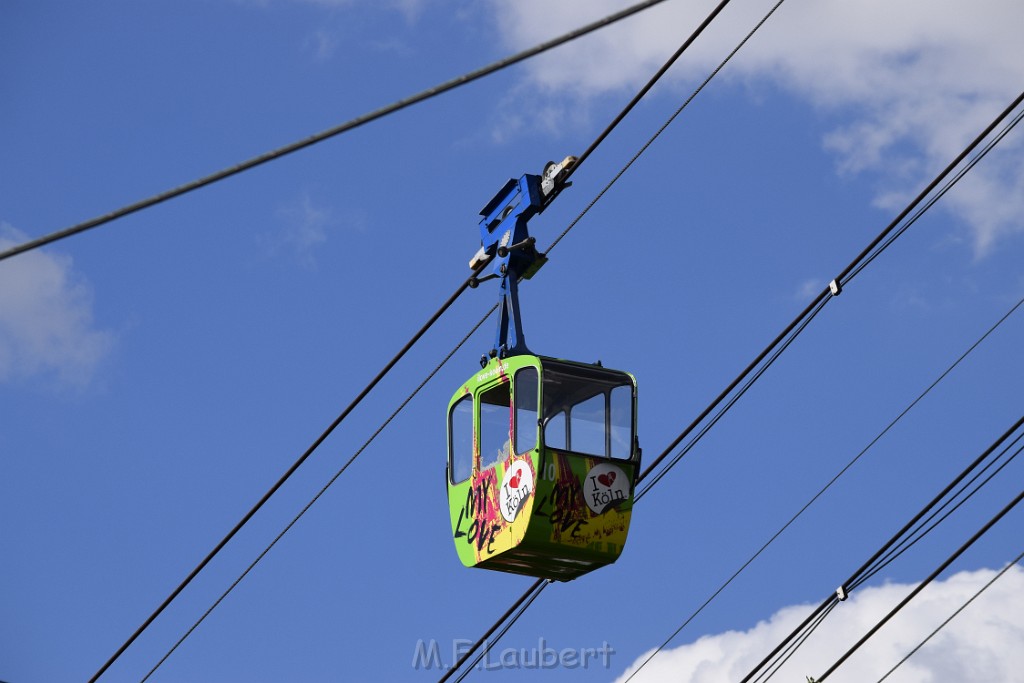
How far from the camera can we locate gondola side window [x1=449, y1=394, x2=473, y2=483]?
1814 cm

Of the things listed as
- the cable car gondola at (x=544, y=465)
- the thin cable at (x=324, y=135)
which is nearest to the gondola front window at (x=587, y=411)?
the cable car gondola at (x=544, y=465)

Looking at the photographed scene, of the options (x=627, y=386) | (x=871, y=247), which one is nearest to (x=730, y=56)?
(x=871, y=247)

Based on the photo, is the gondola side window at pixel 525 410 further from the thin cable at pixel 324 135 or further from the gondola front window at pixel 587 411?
the thin cable at pixel 324 135

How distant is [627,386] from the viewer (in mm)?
17516

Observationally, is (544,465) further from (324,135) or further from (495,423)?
(324,135)

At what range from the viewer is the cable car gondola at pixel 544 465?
1688cm

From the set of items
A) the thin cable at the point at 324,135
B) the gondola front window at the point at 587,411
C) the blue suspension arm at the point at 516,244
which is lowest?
the thin cable at the point at 324,135

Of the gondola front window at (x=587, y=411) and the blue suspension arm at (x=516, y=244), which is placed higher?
the blue suspension arm at (x=516, y=244)

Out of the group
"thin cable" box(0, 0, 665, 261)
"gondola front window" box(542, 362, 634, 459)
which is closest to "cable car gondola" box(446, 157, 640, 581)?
"gondola front window" box(542, 362, 634, 459)

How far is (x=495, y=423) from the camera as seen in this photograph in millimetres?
17750

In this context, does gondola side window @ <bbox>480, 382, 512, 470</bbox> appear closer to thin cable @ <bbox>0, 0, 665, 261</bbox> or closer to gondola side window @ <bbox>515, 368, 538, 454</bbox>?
gondola side window @ <bbox>515, 368, 538, 454</bbox>

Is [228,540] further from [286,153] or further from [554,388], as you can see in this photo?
[286,153]

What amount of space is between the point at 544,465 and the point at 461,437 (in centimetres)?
170

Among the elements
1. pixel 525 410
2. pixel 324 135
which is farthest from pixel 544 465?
pixel 324 135
